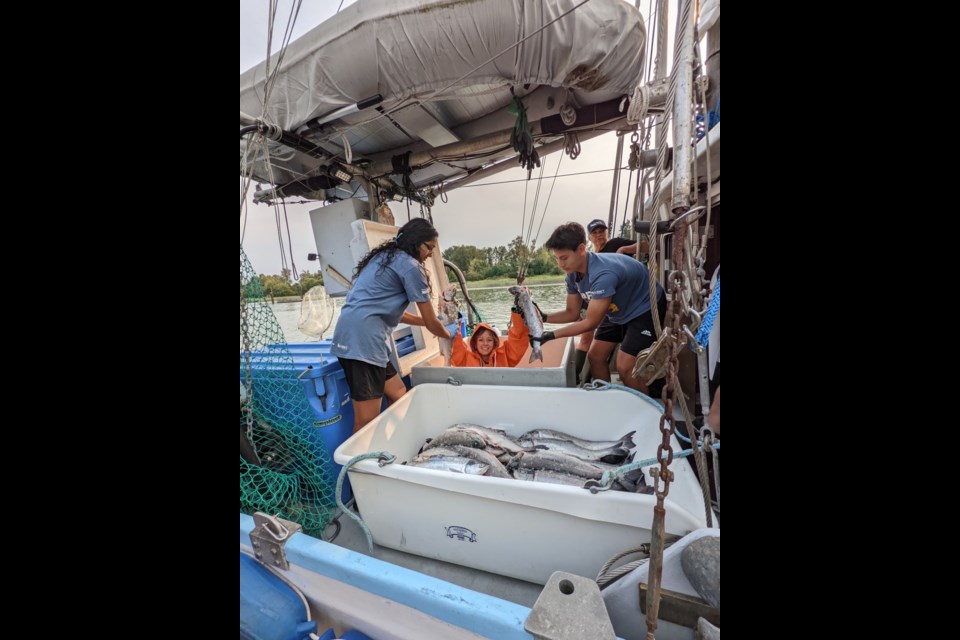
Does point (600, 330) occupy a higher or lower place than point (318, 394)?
higher

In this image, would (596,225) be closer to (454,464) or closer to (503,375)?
(503,375)

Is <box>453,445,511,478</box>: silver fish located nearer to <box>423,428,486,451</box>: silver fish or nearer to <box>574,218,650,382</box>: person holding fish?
<box>423,428,486,451</box>: silver fish

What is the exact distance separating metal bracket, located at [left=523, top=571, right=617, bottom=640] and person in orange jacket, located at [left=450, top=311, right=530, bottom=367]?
240 cm

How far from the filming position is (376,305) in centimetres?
241

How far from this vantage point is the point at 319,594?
46.9 inches

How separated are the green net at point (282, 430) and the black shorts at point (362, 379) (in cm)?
30

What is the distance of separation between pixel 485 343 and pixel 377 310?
1211mm

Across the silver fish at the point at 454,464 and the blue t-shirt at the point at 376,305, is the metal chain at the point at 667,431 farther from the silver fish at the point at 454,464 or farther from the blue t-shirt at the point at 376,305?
the blue t-shirt at the point at 376,305

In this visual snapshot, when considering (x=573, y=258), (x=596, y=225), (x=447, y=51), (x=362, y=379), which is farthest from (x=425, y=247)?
Result: (x=596, y=225)

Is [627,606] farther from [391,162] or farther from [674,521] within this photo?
[391,162]

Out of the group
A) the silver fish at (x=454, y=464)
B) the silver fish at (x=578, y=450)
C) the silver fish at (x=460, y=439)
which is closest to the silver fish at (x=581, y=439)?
the silver fish at (x=578, y=450)

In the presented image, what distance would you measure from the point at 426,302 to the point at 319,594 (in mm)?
1667
